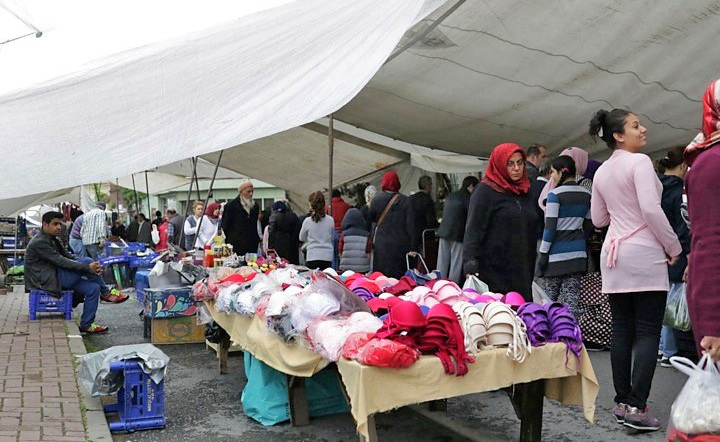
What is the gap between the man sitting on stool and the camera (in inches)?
345

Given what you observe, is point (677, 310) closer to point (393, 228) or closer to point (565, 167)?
point (565, 167)

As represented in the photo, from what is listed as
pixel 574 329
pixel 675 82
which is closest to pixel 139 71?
pixel 574 329

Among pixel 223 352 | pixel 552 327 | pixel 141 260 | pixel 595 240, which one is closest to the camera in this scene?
pixel 552 327

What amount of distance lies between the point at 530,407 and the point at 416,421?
1089 mm

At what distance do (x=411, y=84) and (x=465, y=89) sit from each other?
573mm

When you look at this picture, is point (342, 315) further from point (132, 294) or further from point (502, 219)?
point (132, 294)

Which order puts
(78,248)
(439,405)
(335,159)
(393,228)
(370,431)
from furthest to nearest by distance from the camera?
1. (78,248)
2. (335,159)
3. (393,228)
4. (439,405)
5. (370,431)

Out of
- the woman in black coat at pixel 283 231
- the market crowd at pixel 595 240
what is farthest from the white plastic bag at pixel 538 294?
the woman in black coat at pixel 283 231

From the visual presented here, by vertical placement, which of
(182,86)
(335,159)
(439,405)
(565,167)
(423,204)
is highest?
(335,159)

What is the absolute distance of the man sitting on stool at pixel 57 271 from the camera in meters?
8.76

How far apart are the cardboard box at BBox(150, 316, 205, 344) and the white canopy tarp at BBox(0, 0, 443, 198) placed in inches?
144

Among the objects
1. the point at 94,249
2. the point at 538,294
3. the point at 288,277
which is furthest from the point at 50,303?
the point at 538,294

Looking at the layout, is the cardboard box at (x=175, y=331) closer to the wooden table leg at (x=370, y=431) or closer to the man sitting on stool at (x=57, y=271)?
the man sitting on stool at (x=57, y=271)

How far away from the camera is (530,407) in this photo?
4.10 meters
